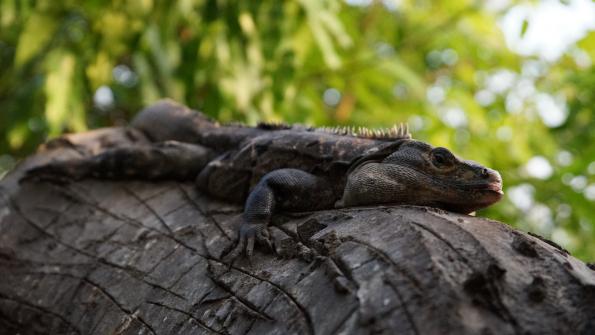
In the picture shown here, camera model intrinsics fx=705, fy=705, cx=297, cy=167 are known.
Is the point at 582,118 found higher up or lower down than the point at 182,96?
higher up

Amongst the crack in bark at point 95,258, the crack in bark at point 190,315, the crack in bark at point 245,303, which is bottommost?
the crack in bark at point 190,315

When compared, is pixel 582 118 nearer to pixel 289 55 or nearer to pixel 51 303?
pixel 289 55

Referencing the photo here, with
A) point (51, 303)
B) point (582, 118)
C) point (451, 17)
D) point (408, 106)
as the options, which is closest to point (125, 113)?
point (408, 106)

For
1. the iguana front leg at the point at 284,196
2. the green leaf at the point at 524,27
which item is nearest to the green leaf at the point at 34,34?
the iguana front leg at the point at 284,196

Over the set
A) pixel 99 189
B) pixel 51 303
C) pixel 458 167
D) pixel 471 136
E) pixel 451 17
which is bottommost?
pixel 51 303

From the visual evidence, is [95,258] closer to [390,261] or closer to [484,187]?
[390,261]

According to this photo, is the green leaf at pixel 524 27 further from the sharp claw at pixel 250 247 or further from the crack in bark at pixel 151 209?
the crack in bark at pixel 151 209

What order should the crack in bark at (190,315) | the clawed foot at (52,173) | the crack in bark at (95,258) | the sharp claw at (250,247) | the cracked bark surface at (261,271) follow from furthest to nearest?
the clawed foot at (52,173), the crack in bark at (95,258), the sharp claw at (250,247), the crack in bark at (190,315), the cracked bark surface at (261,271)

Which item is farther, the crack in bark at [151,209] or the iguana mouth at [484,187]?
the crack in bark at [151,209]

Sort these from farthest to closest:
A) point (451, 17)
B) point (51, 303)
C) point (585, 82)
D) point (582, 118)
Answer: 1. point (451, 17)
2. point (582, 118)
3. point (585, 82)
4. point (51, 303)
